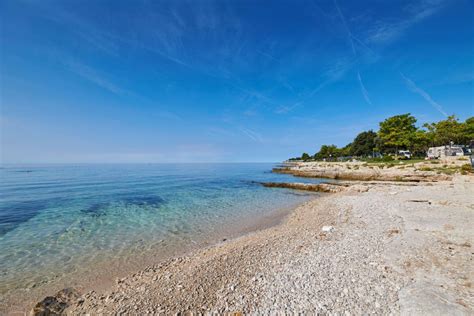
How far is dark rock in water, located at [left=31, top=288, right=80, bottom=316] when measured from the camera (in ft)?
13.8

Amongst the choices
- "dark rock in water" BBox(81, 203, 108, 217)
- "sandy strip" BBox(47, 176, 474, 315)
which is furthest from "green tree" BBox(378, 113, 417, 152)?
"dark rock in water" BBox(81, 203, 108, 217)

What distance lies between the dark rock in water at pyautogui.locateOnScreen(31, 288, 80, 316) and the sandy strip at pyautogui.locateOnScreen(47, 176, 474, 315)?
1.12 feet

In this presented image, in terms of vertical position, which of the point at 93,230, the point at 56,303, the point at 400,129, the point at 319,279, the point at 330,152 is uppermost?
the point at 400,129

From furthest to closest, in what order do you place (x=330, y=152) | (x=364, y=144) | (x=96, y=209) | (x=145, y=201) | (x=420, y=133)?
(x=330, y=152) → (x=364, y=144) → (x=420, y=133) → (x=145, y=201) → (x=96, y=209)

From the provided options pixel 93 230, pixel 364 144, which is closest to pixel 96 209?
pixel 93 230

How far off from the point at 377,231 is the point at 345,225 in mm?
1288

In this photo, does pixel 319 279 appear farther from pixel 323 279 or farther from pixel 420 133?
pixel 420 133

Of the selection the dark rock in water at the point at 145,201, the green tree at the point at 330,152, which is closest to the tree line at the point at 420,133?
the green tree at the point at 330,152

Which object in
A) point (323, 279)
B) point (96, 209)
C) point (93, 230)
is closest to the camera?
point (323, 279)

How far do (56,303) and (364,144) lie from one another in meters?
107

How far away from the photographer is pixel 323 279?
4402 millimetres

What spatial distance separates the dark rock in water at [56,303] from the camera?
4.20 metres

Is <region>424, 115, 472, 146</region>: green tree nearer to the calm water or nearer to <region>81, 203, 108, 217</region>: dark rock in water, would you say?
the calm water

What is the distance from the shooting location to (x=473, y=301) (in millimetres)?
3404
